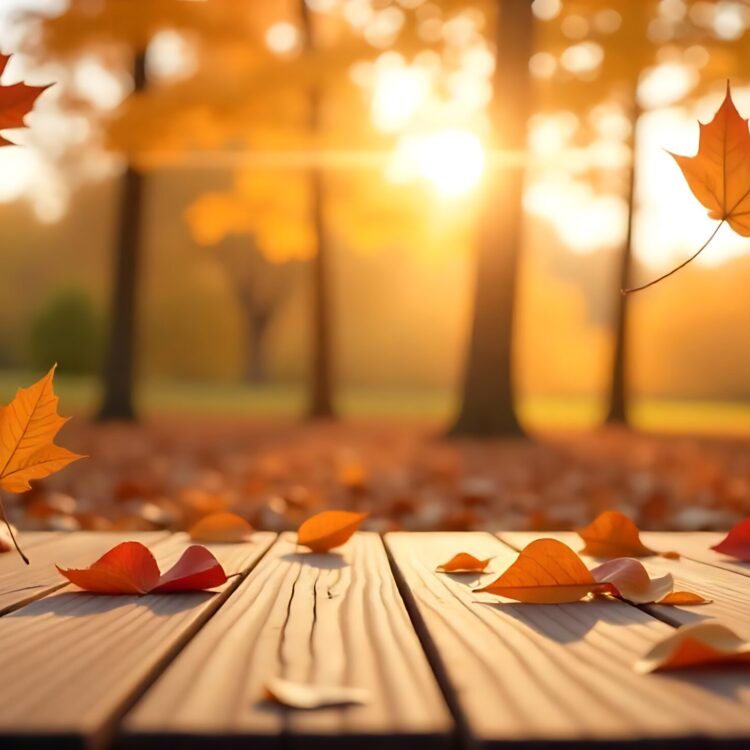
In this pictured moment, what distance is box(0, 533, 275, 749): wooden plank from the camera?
0.69 metres

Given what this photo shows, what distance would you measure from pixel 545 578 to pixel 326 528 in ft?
1.68

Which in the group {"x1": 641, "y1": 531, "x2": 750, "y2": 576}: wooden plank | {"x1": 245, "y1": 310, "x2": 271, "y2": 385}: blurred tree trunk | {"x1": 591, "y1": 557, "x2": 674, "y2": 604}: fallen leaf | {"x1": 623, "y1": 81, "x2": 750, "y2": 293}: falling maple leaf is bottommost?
{"x1": 245, "y1": 310, "x2": 271, "y2": 385}: blurred tree trunk

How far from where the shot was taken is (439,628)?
1.00 meters

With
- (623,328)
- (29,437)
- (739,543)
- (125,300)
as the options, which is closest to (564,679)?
(29,437)

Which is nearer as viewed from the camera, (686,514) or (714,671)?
(714,671)

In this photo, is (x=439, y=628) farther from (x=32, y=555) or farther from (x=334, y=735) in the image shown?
(x=32, y=555)

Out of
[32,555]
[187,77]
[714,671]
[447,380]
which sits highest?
[187,77]

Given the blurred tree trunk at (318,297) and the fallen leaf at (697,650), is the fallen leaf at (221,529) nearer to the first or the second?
the fallen leaf at (697,650)

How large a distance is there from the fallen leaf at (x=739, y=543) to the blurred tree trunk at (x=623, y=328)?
382 inches

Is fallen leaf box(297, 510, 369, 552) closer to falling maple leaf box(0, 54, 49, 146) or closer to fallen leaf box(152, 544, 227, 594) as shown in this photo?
fallen leaf box(152, 544, 227, 594)

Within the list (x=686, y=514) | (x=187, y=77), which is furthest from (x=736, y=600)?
(x=187, y=77)

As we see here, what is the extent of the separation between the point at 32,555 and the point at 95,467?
12.8 feet

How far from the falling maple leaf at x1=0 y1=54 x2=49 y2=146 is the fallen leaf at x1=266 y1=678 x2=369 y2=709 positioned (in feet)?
2.37

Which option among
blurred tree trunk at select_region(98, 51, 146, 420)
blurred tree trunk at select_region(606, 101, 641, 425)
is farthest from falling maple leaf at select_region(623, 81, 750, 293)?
blurred tree trunk at select_region(606, 101, 641, 425)
